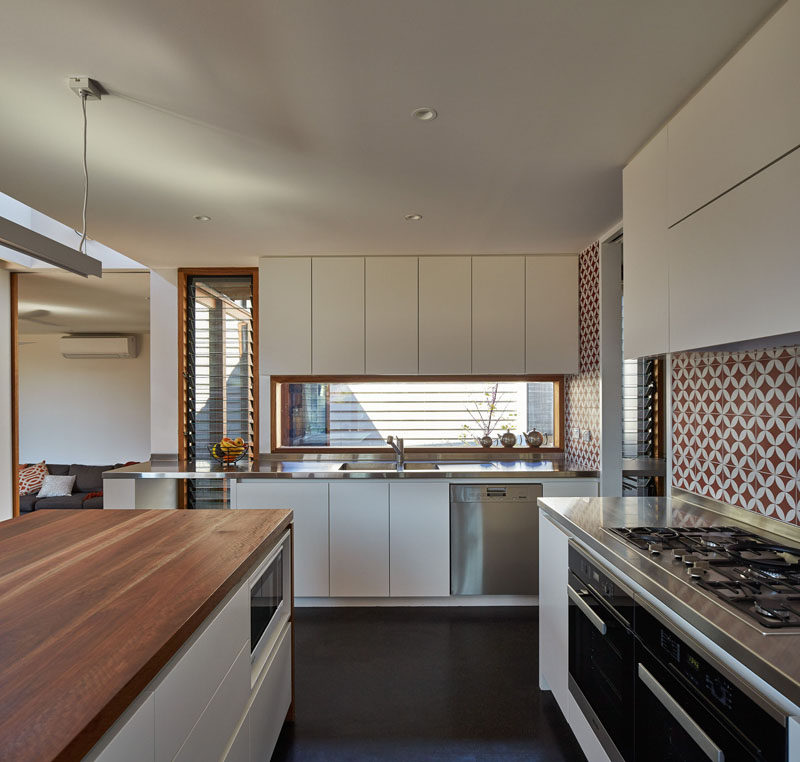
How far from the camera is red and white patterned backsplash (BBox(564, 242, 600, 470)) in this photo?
3.49 meters

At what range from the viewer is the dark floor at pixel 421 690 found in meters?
2.09

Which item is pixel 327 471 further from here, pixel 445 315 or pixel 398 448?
pixel 445 315

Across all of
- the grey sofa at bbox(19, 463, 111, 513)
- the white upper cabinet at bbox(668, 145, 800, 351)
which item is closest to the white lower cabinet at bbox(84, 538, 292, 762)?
the white upper cabinet at bbox(668, 145, 800, 351)

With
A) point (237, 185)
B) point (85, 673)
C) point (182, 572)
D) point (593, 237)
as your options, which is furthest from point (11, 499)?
point (593, 237)

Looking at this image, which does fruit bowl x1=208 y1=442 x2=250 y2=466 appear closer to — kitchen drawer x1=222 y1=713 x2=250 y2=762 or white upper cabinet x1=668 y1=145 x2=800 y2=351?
kitchen drawer x1=222 y1=713 x2=250 y2=762

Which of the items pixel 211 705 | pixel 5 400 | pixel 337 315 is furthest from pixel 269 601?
pixel 5 400

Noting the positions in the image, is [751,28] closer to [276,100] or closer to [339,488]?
[276,100]

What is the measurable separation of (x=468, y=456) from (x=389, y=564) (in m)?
1.04

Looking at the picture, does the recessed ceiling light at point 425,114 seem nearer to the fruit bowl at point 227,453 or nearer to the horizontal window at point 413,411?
the horizontal window at point 413,411

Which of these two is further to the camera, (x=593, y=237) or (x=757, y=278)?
(x=593, y=237)

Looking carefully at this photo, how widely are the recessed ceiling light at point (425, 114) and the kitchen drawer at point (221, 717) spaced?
1.81 metres

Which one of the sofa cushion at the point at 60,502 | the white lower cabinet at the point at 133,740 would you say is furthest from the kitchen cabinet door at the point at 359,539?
the sofa cushion at the point at 60,502

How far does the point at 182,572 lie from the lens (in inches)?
57.0

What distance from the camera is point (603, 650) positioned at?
5.46 feet
